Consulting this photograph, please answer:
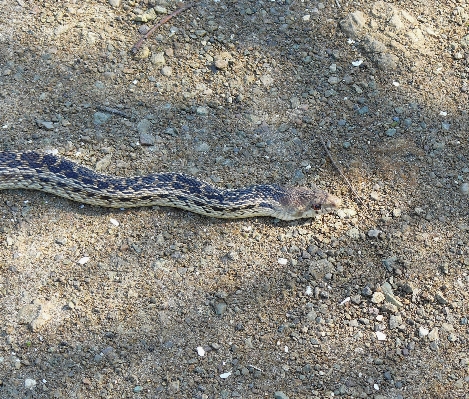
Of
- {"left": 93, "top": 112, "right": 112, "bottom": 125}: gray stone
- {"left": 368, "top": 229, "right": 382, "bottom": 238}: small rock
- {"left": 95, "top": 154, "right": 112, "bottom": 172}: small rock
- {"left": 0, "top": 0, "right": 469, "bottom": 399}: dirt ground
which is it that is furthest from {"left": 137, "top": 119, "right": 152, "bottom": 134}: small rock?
{"left": 368, "top": 229, "right": 382, "bottom": 238}: small rock

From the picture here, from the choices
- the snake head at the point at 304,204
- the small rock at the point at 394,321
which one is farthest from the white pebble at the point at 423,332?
the snake head at the point at 304,204

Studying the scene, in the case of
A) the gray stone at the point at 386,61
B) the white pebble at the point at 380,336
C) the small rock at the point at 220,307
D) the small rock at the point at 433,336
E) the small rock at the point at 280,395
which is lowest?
the small rock at the point at 220,307

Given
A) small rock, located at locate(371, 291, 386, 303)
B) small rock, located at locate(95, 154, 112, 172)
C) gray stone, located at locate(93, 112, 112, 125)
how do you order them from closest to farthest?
small rock, located at locate(371, 291, 386, 303)
small rock, located at locate(95, 154, 112, 172)
gray stone, located at locate(93, 112, 112, 125)

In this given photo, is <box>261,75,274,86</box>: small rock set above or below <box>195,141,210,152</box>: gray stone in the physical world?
above

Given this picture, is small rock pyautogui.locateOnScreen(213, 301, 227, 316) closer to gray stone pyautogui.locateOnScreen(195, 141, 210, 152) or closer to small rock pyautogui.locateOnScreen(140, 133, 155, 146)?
gray stone pyautogui.locateOnScreen(195, 141, 210, 152)

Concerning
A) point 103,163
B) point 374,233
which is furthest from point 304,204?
point 103,163

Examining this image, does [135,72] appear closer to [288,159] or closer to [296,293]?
[288,159]

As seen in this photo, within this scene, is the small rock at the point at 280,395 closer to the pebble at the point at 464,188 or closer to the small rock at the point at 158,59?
the pebble at the point at 464,188

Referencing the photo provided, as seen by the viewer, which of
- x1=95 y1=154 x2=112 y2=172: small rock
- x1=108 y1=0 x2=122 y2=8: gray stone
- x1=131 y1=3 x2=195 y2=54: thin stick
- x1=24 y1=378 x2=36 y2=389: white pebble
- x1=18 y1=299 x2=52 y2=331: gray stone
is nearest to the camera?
x1=24 y1=378 x2=36 y2=389: white pebble

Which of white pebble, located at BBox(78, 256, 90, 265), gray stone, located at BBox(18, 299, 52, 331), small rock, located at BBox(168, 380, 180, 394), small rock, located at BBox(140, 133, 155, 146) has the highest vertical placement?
small rock, located at BBox(140, 133, 155, 146)
